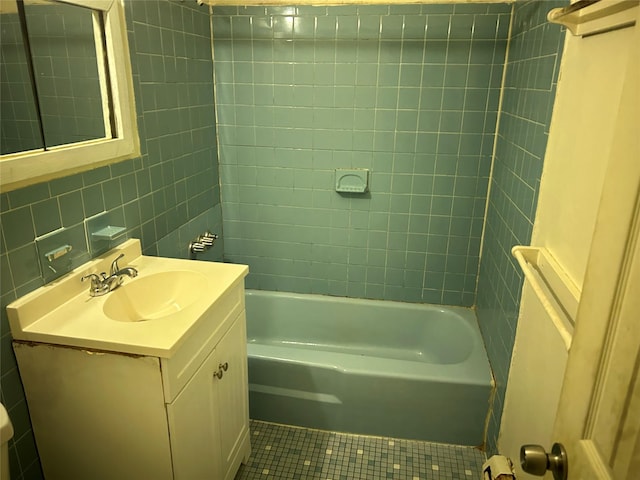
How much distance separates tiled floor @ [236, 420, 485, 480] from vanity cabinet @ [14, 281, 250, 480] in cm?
56

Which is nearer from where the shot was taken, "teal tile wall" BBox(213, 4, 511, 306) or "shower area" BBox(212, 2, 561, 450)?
"shower area" BBox(212, 2, 561, 450)

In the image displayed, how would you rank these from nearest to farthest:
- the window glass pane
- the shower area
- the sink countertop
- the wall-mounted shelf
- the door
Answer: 1. the door
2. the wall-mounted shelf
3. the sink countertop
4. the window glass pane
5. the shower area

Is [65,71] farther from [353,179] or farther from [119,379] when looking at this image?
[353,179]

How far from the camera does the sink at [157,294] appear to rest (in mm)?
1536

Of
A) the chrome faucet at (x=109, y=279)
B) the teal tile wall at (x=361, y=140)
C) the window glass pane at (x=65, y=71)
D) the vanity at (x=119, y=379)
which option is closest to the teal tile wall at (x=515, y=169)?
the teal tile wall at (x=361, y=140)

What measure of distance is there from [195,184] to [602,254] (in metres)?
1.97

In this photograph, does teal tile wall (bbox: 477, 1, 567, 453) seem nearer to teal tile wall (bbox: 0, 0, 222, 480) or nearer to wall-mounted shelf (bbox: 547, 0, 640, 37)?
wall-mounted shelf (bbox: 547, 0, 640, 37)

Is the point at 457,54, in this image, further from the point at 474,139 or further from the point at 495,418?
the point at 495,418

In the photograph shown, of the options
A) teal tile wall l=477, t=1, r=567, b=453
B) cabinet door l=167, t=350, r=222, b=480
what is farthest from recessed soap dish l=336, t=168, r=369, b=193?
cabinet door l=167, t=350, r=222, b=480

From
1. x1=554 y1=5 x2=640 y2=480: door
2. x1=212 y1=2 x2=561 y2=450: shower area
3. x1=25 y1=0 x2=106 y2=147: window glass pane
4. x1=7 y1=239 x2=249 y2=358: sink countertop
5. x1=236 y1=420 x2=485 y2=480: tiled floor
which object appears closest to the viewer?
x1=554 y1=5 x2=640 y2=480: door

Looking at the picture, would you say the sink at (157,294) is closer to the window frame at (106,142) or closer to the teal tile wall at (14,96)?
the window frame at (106,142)

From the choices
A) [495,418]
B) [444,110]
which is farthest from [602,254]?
[444,110]

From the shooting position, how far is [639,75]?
20.8 inches

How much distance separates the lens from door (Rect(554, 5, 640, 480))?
53cm
